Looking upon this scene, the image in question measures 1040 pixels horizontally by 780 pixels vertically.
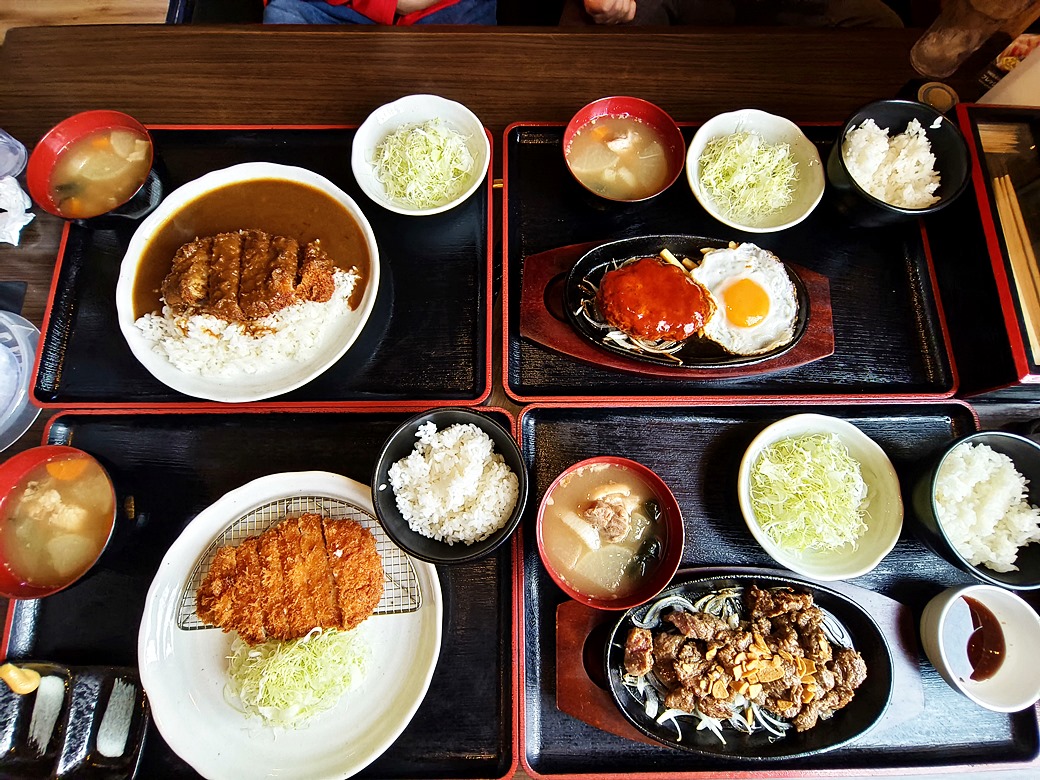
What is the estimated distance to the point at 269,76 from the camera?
109 inches

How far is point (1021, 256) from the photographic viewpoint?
2340 millimetres

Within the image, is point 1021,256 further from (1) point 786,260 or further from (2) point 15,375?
(2) point 15,375

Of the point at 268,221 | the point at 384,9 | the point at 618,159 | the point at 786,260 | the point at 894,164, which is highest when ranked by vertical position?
the point at 384,9

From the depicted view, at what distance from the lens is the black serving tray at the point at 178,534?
2029 millimetres

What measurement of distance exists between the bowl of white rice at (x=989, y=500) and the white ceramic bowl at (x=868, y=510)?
100 millimetres

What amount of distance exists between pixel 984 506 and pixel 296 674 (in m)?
2.57

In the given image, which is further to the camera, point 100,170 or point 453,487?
point 100,170

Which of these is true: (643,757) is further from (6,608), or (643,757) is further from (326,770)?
(6,608)

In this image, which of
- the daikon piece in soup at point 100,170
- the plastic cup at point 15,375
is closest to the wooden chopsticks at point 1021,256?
the daikon piece in soup at point 100,170

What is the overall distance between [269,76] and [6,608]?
2508 mm

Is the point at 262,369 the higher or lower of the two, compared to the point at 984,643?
higher

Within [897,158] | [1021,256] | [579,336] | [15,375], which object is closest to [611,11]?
[897,158]

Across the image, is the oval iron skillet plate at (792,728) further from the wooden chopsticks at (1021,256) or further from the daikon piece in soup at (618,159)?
the daikon piece in soup at (618,159)

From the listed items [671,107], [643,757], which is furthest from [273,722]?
[671,107]
